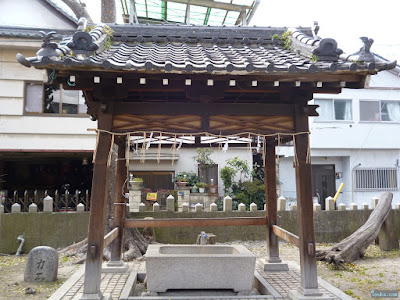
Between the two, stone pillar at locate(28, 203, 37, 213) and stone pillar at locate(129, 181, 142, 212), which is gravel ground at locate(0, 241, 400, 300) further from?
stone pillar at locate(129, 181, 142, 212)

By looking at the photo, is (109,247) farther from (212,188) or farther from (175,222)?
(212,188)

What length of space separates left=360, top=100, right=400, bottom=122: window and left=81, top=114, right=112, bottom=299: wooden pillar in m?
17.9

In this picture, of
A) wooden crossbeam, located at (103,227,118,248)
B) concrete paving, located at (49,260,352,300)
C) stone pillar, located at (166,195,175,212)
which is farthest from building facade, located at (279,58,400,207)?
wooden crossbeam, located at (103,227,118,248)

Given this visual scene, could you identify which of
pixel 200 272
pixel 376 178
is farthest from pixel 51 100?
pixel 376 178

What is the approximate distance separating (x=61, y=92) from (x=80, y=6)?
12.7ft

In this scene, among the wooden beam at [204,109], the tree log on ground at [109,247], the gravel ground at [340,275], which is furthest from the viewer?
the tree log on ground at [109,247]

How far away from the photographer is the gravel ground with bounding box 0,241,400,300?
668 cm

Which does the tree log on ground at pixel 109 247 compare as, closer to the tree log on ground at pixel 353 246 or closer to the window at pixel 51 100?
the window at pixel 51 100

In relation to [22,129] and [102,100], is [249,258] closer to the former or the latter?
[102,100]

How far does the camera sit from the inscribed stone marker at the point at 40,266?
24.0 ft

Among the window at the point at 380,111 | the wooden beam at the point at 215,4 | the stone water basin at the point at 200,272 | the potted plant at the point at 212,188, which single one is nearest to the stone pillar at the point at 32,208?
the stone water basin at the point at 200,272

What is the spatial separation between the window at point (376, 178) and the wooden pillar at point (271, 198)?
45.0ft

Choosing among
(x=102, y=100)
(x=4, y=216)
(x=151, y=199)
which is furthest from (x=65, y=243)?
(x=102, y=100)

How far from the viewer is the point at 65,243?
1059 cm
